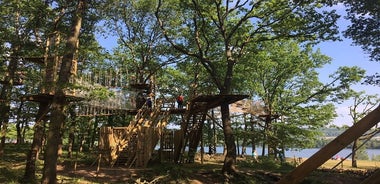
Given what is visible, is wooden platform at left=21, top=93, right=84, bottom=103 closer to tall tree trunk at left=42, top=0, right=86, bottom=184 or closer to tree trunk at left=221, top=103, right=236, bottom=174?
tall tree trunk at left=42, top=0, right=86, bottom=184

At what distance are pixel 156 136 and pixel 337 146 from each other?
16.8 m

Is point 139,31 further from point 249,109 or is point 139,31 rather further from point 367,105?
point 367,105

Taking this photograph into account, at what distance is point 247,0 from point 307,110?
694 inches

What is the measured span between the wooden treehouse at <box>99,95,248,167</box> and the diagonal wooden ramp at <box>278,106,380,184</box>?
14.3 m

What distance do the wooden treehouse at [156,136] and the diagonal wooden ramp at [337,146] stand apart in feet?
47.0

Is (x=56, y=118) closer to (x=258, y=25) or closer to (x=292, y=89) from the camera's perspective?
(x=258, y=25)

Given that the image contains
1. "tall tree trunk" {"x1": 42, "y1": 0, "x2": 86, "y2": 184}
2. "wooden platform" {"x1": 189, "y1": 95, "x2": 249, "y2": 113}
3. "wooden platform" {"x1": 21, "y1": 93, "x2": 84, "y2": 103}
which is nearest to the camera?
"tall tree trunk" {"x1": 42, "y1": 0, "x2": 86, "y2": 184}

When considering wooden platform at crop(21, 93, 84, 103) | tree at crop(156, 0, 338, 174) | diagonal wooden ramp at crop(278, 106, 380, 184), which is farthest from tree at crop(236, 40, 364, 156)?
diagonal wooden ramp at crop(278, 106, 380, 184)

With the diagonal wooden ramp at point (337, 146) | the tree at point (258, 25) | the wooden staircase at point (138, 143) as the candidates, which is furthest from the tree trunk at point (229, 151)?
the diagonal wooden ramp at point (337, 146)

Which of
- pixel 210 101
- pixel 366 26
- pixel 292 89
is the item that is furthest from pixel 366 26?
pixel 292 89

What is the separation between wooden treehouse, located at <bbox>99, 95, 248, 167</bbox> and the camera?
18.2 metres

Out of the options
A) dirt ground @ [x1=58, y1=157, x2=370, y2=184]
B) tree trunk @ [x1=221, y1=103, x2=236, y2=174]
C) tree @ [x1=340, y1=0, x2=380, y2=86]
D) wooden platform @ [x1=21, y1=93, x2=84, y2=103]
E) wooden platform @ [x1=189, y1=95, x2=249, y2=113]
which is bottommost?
dirt ground @ [x1=58, y1=157, x2=370, y2=184]

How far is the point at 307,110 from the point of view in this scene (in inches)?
1275

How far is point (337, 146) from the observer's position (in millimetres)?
2898
